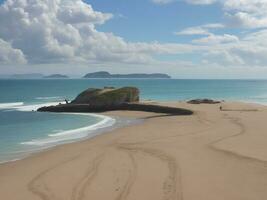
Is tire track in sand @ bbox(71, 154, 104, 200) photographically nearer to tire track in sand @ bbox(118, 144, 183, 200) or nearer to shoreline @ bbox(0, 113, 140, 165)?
tire track in sand @ bbox(118, 144, 183, 200)

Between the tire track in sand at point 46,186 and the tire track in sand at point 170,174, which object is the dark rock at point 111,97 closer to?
the tire track in sand at point 170,174

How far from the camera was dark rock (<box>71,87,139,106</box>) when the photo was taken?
5056 centimetres

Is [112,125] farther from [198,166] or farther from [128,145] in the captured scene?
[198,166]

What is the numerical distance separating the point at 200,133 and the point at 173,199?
47.0 ft

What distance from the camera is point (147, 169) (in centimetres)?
1667

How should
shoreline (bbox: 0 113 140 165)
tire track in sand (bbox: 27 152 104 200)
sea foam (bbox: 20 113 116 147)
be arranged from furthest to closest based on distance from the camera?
sea foam (bbox: 20 113 116 147)
shoreline (bbox: 0 113 140 165)
tire track in sand (bbox: 27 152 104 200)

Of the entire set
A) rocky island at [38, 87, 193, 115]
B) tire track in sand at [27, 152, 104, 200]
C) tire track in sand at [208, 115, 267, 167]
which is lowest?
tire track in sand at [27, 152, 104, 200]

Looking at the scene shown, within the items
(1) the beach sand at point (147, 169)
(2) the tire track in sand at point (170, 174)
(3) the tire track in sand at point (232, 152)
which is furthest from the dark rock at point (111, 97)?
(2) the tire track in sand at point (170, 174)

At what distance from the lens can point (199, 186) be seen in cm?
1433

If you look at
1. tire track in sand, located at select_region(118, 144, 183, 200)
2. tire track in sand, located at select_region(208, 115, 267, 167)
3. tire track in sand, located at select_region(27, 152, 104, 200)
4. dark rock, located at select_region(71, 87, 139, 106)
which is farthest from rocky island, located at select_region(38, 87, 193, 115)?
tire track in sand, located at select_region(27, 152, 104, 200)

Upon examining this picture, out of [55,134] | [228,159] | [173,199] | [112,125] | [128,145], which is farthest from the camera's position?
[112,125]

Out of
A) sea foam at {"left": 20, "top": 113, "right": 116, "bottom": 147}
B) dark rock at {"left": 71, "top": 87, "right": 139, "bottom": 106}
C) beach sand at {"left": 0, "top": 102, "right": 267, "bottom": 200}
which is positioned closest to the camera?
beach sand at {"left": 0, "top": 102, "right": 267, "bottom": 200}

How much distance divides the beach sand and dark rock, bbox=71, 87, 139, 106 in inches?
944

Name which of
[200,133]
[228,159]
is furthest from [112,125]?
[228,159]
